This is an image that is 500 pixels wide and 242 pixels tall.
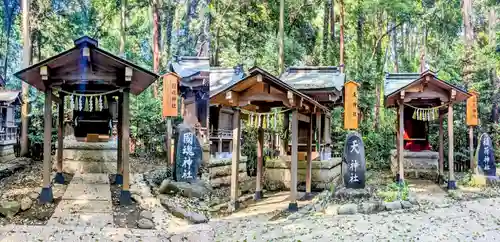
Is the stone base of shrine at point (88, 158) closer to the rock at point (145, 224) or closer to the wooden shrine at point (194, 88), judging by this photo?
the wooden shrine at point (194, 88)

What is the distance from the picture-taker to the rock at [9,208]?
710 centimetres

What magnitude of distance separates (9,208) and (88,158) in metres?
4.11

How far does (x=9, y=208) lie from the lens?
7195mm

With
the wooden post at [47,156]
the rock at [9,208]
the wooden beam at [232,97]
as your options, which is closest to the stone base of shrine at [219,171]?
the wooden beam at [232,97]

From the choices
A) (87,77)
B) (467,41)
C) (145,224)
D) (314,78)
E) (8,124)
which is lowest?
(145,224)

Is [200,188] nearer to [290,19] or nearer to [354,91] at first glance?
[354,91]

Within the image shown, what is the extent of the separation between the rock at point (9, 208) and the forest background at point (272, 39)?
4983mm

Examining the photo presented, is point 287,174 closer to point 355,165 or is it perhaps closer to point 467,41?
point 355,165

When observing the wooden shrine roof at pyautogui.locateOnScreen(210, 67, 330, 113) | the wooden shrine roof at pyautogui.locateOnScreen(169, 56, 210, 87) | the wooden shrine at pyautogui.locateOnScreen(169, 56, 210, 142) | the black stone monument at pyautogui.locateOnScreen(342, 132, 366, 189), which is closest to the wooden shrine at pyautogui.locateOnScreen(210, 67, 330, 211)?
the wooden shrine roof at pyautogui.locateOnScreen(210, 67, 330, 113)

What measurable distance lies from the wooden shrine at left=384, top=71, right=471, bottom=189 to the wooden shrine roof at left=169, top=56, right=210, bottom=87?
531 centimetres

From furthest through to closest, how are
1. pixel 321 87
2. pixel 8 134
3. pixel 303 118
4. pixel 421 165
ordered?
pixel 8 134
pixel 421 165
pixel 321 87
pixel 303 118

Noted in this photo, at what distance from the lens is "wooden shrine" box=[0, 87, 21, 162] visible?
47.4 feet

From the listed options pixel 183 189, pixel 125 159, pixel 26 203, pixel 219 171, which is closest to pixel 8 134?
pixel 219 171

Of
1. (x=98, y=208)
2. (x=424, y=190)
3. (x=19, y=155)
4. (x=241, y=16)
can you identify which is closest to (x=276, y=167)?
(x=424, y=190)
